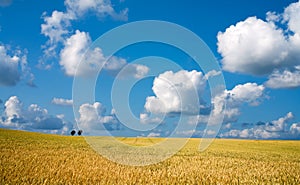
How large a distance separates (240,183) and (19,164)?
9668 mm

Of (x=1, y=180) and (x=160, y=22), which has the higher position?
(x=160, y=22)

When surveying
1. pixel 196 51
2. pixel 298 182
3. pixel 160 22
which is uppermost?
pixel 160 22

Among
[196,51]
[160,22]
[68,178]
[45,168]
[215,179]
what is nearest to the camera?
[68,178]

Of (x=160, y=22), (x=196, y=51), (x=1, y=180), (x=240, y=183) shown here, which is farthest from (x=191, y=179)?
(x=160, y=22)

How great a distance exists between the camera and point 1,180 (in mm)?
10414

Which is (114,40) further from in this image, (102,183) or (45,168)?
(102,183)

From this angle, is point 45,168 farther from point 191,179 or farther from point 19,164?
point 191,179

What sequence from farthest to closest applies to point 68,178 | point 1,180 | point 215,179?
point 215,179 < point 68,178 < point 1,180

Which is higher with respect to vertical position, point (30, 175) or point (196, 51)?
point (196, 51)

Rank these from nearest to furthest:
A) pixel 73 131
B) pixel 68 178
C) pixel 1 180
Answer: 1. pixel 1 180
2. pixel 68 178
3. pixel 73 131

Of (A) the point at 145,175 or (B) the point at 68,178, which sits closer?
(B) the point at 68,178

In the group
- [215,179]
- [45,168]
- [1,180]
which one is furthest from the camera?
[45,168]

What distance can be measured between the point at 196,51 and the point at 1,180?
1649 centimetres

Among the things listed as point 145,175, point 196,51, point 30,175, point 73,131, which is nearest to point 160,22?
point 196,51
